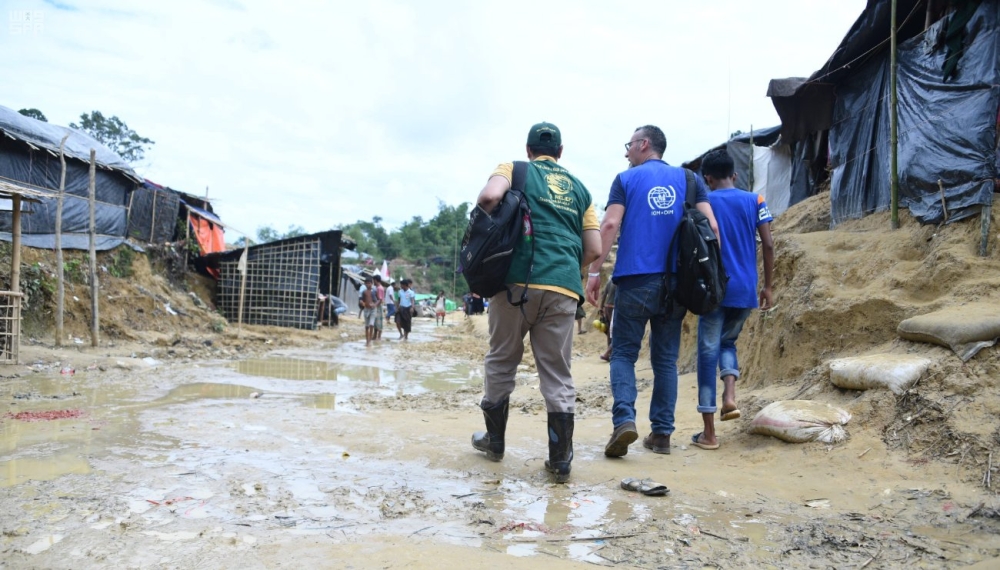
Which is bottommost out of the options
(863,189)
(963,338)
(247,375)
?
(247,375)

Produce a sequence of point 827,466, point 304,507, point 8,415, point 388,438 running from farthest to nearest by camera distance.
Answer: point 8,415 < point 388,438 < point 827,466 < point 304,507

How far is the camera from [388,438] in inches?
147

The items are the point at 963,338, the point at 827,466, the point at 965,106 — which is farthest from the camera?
the point at 965,106

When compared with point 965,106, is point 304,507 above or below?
below

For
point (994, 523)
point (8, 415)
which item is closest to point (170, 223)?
point (8, 415)

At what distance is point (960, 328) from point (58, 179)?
1459 cm

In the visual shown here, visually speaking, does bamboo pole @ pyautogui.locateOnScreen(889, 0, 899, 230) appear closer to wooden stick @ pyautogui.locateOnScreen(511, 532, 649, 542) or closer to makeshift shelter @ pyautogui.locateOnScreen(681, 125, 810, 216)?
makeshift shelter @ pyautogui.locateOnScreen(681, 125, 810, 216)

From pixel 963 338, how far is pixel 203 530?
355 centimetres

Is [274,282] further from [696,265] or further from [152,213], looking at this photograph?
[696,265]

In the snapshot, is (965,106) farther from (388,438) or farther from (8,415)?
(8,415)

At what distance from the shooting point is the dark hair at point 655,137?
144 inches

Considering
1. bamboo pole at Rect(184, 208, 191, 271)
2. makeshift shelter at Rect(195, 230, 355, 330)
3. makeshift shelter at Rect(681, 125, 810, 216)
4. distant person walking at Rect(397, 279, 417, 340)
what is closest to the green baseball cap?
makeshift shelter at Rect(681, 125, 810, 216)

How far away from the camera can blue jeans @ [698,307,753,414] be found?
11.8 ft

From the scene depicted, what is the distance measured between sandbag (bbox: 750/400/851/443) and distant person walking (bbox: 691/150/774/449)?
0.25m
